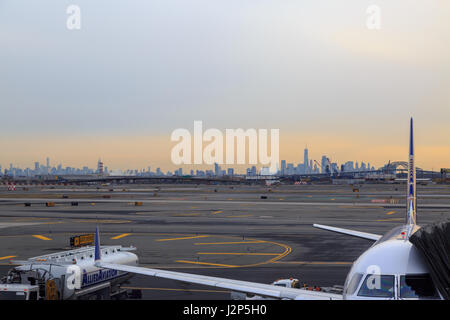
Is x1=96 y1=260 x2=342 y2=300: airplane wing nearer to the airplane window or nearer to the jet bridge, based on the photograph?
the airplane window

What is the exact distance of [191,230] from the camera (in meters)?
63.1

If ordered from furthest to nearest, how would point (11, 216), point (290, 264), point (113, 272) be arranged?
point (11, 216) < point (290, 264) < point (113, 272)

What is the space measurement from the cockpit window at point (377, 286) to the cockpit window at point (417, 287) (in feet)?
1.12

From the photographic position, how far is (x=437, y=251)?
50.4 feet

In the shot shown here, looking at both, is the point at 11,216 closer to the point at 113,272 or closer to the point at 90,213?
the point at 90,213

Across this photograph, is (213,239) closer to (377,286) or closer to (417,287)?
(377,286)

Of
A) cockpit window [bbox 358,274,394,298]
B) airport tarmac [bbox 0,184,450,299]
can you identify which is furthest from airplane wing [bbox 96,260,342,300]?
airport tarmac [bbox 0,184,450,299]

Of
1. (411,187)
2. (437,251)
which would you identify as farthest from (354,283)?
(411,187)

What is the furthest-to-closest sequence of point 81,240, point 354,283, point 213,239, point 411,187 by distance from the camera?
point 213,239
point 81,240
point 411,187
point 354,283

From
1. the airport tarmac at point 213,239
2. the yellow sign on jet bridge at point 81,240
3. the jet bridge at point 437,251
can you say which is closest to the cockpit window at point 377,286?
the jet bridge at point 437,251

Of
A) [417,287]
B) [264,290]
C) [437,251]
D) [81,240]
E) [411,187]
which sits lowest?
[81,240]

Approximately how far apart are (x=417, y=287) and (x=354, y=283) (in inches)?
76.0
